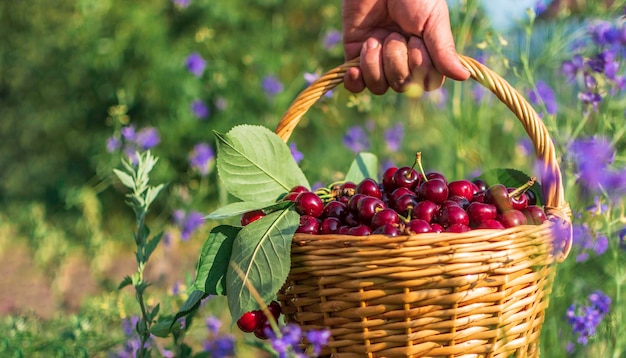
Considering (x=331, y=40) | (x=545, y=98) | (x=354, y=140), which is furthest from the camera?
(x=331, y=40)

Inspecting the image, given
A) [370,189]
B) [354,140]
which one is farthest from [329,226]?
[354,140]

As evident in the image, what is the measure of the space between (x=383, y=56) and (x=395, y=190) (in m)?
0.34

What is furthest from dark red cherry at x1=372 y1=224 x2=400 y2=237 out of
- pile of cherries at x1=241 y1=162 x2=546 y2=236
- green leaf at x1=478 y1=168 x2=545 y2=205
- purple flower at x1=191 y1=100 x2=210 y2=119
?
purple flower at x1=191 y1=100 x2=210 y2=119

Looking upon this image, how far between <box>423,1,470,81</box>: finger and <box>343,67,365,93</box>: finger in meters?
0.17

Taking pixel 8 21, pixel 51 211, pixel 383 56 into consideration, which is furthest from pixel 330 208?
pixel 8 21

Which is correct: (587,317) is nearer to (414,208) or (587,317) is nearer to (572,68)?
(414,208)

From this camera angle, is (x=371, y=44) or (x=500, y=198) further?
(x=371, y=44)

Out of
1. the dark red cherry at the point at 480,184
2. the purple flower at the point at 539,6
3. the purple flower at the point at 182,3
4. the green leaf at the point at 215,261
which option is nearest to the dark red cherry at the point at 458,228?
the dark red cherry at the point at 480,184

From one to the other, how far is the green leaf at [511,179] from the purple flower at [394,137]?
1541mm

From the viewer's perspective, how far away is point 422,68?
→ 1655 millimetres

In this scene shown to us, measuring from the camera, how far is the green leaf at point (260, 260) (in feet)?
4.44

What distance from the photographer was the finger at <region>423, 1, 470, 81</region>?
1570 millimetres

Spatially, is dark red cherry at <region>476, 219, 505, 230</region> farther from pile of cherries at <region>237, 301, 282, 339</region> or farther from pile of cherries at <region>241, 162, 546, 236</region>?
pile of cherries at <region>237, 301, 282, 339</region>

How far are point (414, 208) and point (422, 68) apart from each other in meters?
0.40
